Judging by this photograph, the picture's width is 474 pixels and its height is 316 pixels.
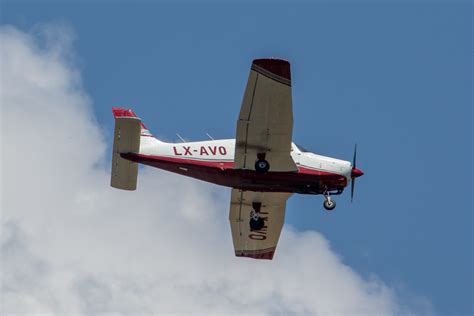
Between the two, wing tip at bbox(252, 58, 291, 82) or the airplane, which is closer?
wing tip at bbox(252, 58, 291, 82)

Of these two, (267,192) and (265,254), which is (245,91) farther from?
(265,254)

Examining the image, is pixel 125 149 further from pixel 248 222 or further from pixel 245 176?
pixel 248 222

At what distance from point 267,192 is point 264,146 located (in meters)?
3.81

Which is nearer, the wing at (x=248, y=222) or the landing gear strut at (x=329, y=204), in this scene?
the landing gear strut at (x=329, y=204)

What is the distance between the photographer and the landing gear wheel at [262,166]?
33.2m

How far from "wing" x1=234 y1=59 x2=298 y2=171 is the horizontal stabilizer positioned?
11.3ft

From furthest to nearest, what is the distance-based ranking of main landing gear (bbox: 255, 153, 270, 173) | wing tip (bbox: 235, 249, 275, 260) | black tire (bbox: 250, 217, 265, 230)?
1. wing tip (bbox: 235, 249, 275, 260)
2. black tire (bbox: 250, 217, 265, 230)
3. main landing gear (bbox: 255, 153, 270, 173)

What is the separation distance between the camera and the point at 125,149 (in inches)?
1346

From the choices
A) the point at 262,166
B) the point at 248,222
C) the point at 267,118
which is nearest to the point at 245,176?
the point at 262,166

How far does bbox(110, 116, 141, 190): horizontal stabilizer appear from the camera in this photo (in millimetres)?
33906

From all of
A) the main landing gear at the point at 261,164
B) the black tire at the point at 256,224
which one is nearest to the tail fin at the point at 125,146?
the main landing gear at the point at 261,164

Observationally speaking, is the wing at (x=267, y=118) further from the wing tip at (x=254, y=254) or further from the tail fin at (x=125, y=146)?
the wing tip at (x=254, y=254)

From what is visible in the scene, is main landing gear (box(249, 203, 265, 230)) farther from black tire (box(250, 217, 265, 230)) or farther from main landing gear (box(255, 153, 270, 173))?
main landing gear (box(255, 153, 270, 173))

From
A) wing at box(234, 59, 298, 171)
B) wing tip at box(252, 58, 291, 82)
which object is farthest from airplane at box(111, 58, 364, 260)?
wing tip at box(252, 58, 291, 82)
